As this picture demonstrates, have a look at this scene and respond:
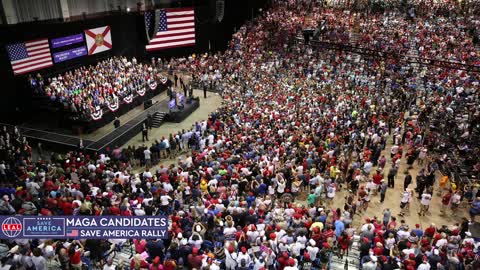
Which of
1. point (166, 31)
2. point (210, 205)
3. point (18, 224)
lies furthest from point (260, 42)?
point (18, 224)

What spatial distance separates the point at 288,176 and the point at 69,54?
658 inches

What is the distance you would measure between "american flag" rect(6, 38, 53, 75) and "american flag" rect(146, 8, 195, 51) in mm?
9225

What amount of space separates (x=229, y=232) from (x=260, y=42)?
25487mm

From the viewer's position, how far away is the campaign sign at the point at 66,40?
22.6 metres

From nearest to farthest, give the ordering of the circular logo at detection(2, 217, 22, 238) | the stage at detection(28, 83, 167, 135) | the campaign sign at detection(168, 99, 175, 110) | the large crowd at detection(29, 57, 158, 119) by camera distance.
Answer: the circular logo at detection(2, 217, 22, 238) < the stage at detection(28, 83, 167, 135) < the large crowd at detection(29, 57, 158, 119) < the campaign sign at detection(168, 99, 175, 110)

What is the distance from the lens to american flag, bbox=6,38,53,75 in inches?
805

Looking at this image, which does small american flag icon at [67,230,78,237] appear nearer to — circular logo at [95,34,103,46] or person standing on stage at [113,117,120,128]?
person standing on stage at [113,117,120,128]

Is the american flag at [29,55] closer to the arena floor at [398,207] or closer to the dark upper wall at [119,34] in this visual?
the dark upper wall at [119,34]

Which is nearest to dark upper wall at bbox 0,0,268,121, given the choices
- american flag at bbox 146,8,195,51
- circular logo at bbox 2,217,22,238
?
→ american flag at bbox 146,8,195,51

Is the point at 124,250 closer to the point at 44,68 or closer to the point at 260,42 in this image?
the point at 44,68

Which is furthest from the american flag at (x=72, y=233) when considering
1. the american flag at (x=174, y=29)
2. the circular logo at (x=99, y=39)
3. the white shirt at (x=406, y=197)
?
the american flag at (x=174, y=29)

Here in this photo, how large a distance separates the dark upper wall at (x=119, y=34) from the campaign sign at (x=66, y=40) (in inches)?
9.9

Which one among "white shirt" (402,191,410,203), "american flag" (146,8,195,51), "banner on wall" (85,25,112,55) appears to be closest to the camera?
"white shirt" (402,191,410,203)

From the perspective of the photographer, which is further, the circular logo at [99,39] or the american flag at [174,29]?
the american flag at [174,29]
